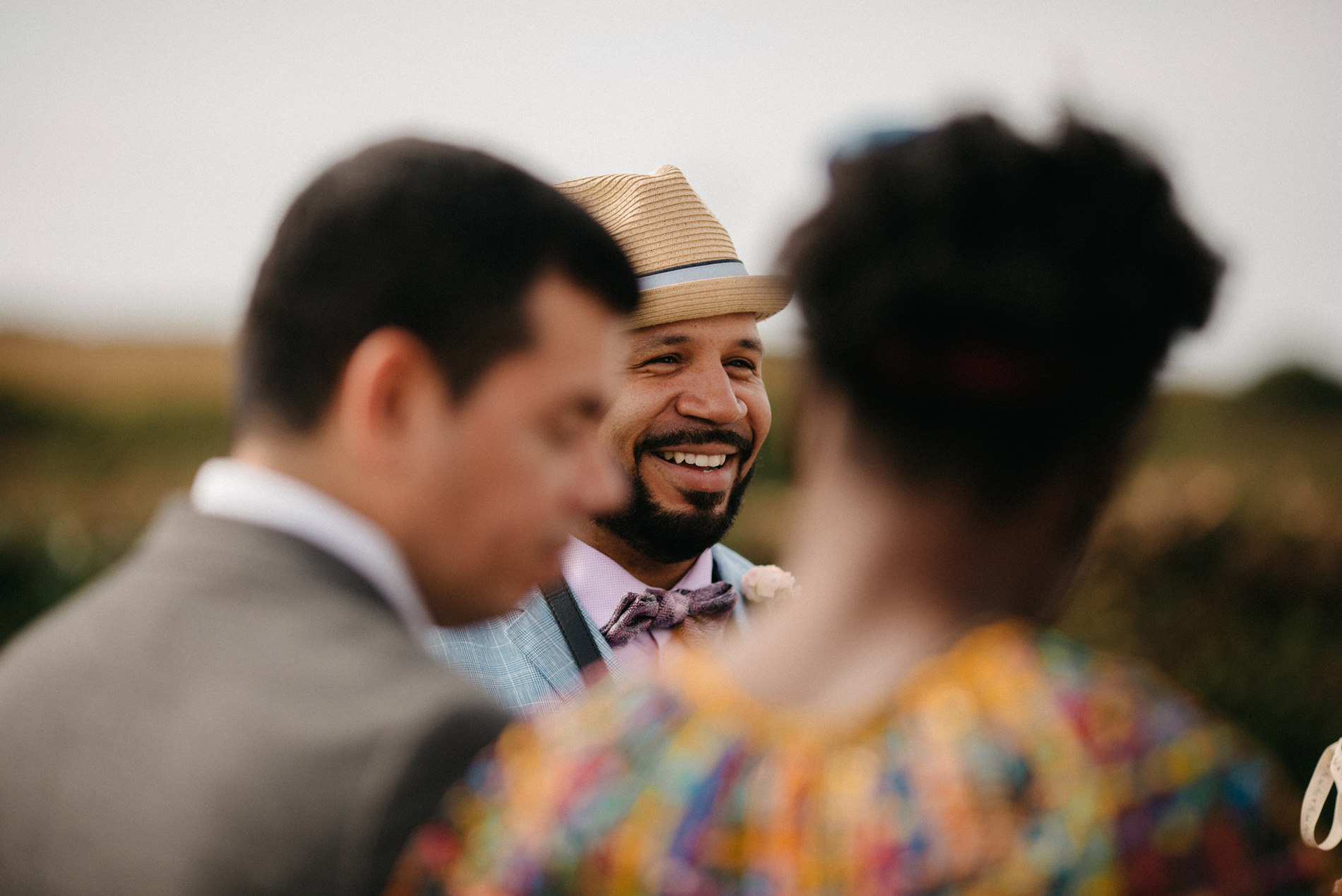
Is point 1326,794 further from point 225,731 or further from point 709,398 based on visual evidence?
point 709,398

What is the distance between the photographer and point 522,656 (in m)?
2.97

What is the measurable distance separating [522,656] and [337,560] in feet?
4.78

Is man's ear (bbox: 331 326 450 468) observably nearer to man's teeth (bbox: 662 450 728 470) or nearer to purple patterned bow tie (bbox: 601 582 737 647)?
purple patterned bow tie (bbox: 601 582 737 647)

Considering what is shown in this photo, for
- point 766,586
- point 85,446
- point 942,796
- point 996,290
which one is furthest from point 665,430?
point 85,446

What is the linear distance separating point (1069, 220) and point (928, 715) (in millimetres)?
583

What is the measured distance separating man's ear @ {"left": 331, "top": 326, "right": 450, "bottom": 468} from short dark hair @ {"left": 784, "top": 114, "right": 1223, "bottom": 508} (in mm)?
646

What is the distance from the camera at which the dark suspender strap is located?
3016mm

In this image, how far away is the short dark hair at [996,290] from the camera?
1175mm

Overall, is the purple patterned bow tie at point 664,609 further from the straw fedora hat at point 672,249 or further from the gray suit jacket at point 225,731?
the gray suit jacket at point 225,731

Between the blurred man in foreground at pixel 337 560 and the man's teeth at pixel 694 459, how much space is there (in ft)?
4.60

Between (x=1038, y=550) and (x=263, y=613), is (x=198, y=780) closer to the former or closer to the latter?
(x=263, y=613)

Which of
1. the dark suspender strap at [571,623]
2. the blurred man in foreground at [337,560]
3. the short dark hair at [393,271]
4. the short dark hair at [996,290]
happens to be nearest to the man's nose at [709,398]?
the dark suspender strap at [571,623]

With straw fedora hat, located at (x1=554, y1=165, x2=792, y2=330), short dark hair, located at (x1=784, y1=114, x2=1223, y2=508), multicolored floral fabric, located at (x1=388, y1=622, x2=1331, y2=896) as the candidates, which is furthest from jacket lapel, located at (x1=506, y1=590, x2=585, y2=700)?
short dark hair, located at (x1=784, y1=114, x2=1223, y2=508)

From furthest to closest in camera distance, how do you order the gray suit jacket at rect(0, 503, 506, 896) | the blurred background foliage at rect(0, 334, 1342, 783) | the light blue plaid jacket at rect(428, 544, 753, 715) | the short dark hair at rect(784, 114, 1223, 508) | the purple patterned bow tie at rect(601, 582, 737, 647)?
1. the blurred background foliage at rect(0, 334, 1342, 783)
2. the purple patterned bow tie at rect(601, 582, 737, 647)
3. the light blue plaid jacket at rect(428, 544, 753, 715)
4. the gray suit jacket at rect(0, 503, 506, 896)
5. the short dark hair at rect(784, 114, 1223, 508)
